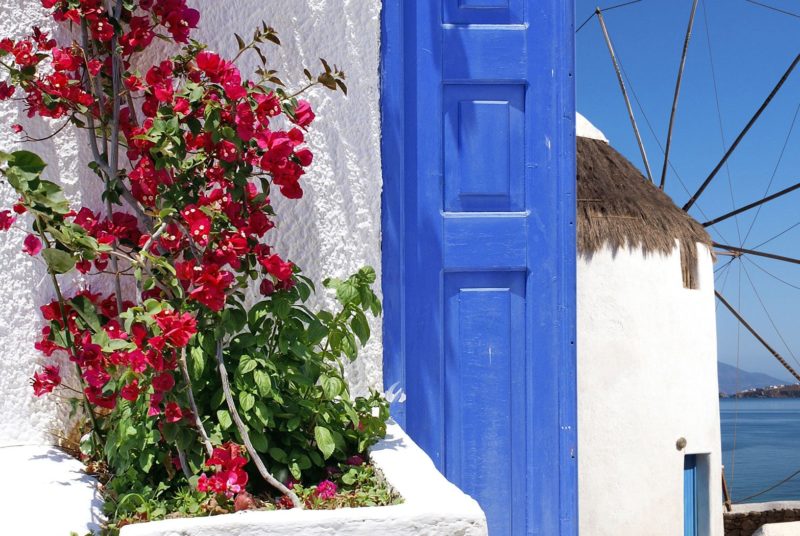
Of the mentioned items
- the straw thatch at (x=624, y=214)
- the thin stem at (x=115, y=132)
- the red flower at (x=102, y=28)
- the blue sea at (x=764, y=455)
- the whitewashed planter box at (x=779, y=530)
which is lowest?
the blue sea at (x=764, y=455)

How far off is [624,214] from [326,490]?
19.4ft

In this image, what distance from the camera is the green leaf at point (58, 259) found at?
198cm

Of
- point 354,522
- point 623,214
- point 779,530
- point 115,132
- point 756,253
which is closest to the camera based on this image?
point 354,522

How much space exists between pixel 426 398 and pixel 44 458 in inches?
53.1

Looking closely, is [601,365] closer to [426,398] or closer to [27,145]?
[426,398]

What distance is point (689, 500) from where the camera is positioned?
766cm

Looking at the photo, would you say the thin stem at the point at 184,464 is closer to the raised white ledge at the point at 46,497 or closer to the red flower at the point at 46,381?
the raised white ledge at the point at 46,497

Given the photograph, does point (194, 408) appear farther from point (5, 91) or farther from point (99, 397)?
point (5, 91)

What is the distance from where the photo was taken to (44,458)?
2.43 metres

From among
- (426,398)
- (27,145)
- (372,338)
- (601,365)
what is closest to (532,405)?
(426,398)

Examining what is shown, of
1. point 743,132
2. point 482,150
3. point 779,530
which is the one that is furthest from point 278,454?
point 743,132

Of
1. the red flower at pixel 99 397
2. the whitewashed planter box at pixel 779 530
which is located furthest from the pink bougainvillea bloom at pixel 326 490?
the whitewashed planter box at pixel 779 530

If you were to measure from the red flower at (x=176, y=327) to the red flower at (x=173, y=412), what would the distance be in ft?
0.66

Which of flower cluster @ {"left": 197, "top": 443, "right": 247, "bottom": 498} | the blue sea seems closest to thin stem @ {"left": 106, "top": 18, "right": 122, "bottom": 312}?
flower cluster @ {"left": 197, "top": 443, "right": 247, "bottom": 498}
